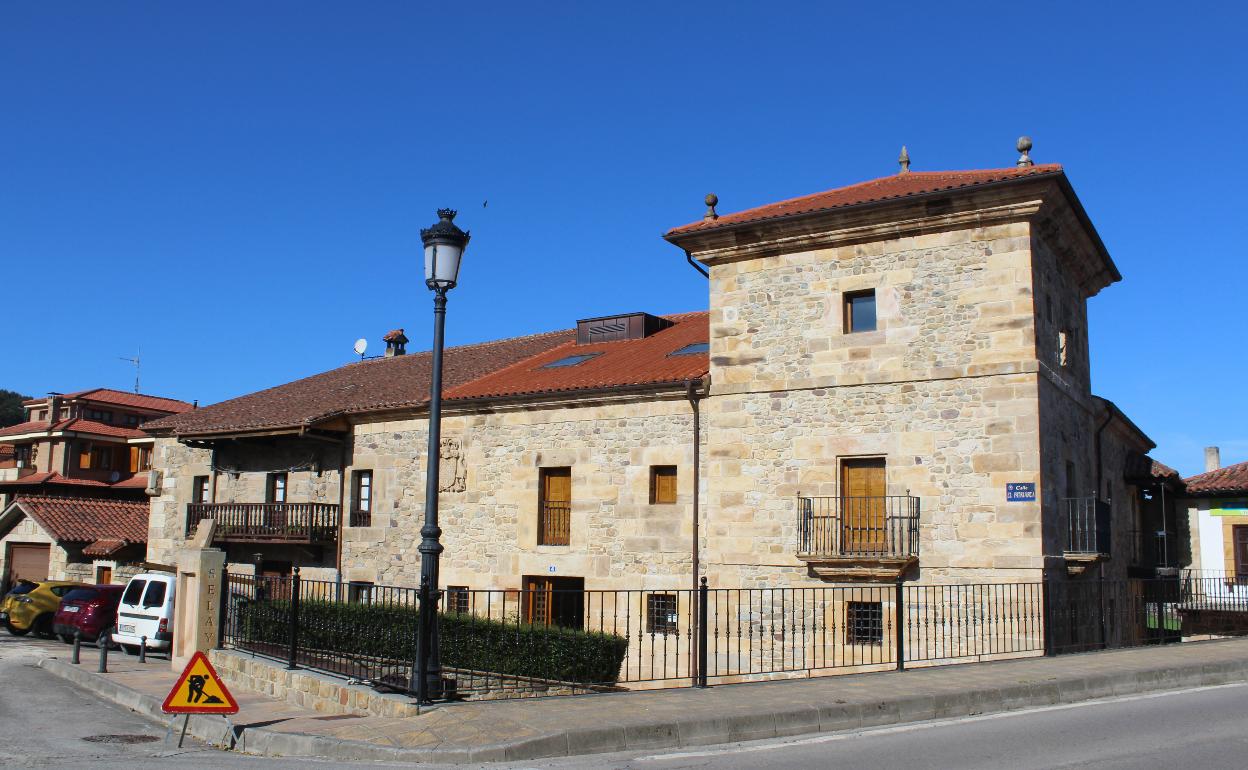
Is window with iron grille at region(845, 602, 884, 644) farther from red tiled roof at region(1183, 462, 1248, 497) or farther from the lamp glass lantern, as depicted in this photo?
red tiled roof at region(1183, 462, 1248, 497)

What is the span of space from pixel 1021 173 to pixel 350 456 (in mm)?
16611

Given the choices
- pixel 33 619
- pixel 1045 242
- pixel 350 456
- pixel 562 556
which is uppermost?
pixel 1045 242

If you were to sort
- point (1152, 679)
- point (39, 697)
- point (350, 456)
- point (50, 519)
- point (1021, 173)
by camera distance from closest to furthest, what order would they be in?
point (1152, 679), point (39, 697), point (1021, 173), point (350, 456), point (50, 519)

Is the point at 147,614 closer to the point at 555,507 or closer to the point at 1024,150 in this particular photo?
the point at 555,507

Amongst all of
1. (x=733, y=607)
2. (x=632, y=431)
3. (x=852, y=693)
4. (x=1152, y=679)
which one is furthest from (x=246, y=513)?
(x=1152, y=679)

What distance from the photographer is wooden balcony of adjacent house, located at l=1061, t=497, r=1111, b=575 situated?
626 inches

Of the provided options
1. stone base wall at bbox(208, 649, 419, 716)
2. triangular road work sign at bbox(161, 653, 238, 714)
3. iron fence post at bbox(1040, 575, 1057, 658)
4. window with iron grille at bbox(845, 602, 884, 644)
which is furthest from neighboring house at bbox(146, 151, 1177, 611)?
triangular road work sign at bbox(161, 653, 238, 714)

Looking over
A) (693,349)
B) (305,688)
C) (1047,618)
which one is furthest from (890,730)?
(693,349)

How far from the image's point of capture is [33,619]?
2583 centimetres

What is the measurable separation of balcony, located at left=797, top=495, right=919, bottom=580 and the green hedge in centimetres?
359

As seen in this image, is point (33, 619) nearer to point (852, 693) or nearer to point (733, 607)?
point (733, 607)

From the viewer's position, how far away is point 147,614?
20.2 m

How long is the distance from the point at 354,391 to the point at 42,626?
9.85m

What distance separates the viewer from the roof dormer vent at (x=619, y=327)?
25.7 m
